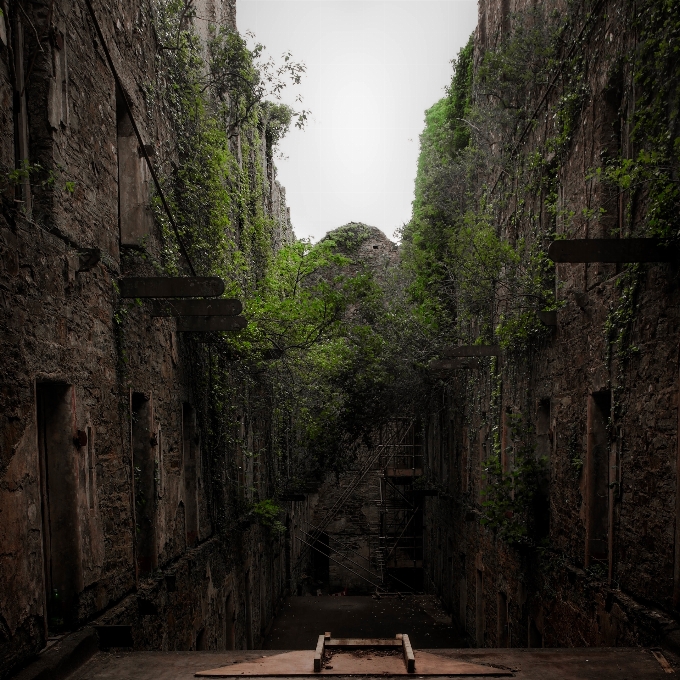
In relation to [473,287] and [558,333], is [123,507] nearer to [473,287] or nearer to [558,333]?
[558,333]

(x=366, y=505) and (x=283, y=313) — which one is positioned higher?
(x=283, y=313)

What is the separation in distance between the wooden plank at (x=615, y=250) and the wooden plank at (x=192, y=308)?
331cm

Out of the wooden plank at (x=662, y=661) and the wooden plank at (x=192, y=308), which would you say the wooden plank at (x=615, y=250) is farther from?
the wooden plank at (x=192, y=308)

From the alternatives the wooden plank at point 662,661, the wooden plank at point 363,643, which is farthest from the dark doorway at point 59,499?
the wooden plank at point 662,661

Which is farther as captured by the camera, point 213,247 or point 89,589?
point 213,247

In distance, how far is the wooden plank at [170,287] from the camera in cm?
582

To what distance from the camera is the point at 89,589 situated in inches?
196

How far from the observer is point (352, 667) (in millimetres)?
4535

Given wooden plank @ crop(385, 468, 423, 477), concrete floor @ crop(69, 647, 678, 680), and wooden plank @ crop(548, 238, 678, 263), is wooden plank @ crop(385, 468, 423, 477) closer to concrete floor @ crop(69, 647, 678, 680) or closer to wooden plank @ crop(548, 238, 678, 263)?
concrete floor @ crop(69, 647, 678, 680)

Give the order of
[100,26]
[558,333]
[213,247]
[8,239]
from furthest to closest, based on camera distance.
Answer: [213,247] → [558,333] → [100,26] → [8,239]

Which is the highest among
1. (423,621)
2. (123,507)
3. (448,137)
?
(448,137)

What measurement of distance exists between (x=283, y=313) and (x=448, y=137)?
8.02 m

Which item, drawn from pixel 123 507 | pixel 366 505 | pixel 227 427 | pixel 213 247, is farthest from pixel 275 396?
pixel 366 505

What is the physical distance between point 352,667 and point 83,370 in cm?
295
